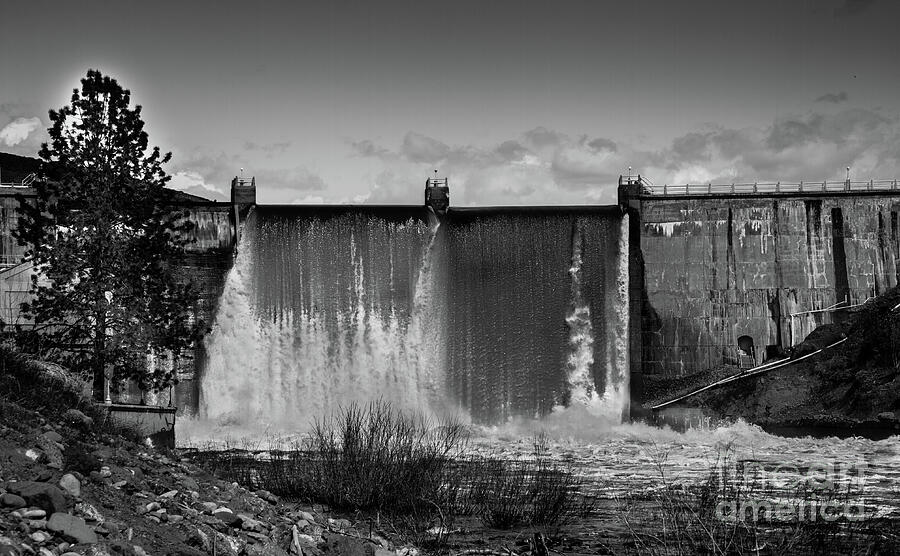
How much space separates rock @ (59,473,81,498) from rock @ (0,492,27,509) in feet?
4.12

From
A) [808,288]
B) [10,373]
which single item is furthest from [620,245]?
[10,373]

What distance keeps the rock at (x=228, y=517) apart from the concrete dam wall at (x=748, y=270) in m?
33.5

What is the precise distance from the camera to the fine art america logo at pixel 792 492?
63.8 feet

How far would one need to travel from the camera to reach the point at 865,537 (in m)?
18.2

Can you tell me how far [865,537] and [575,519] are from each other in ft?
18.7

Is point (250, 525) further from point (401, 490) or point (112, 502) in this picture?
point (401, 490)

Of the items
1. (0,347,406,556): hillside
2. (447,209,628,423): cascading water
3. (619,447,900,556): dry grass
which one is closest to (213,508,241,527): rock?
(0,347,406,556): hillside

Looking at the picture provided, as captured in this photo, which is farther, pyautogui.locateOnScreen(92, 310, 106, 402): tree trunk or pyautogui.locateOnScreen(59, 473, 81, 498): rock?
pyautogui.locateOnScreen(92, 310, 106, 402): tree trunk

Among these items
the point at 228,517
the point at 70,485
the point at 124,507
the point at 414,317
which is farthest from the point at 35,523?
the point at 414,317

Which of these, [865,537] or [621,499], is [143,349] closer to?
[621,499]

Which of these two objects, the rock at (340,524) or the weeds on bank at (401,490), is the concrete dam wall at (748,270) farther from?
the rock at (340,524)

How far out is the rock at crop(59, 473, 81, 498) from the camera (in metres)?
13.7

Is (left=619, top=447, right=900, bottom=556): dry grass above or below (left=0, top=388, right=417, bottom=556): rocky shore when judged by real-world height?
Answer: below

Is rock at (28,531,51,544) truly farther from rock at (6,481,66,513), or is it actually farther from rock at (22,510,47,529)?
rock at (6,481,66,513)
